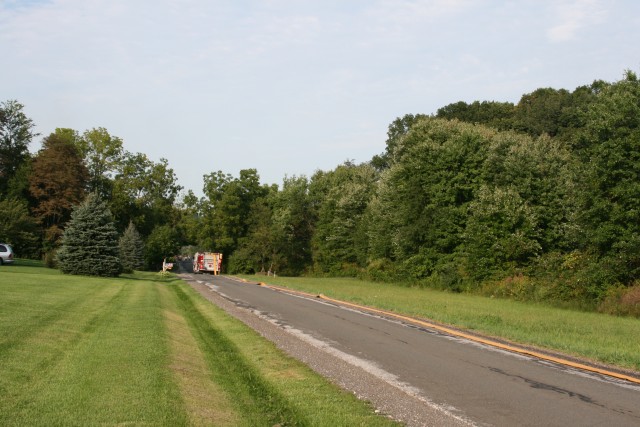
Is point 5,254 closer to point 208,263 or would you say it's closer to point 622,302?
point 208,263

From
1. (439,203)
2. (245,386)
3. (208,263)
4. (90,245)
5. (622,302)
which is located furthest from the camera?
(208,263)

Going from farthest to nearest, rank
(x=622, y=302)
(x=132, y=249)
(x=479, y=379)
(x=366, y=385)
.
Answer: (x=132, y=249), (x=622, y=302), (x=479, y=379), (x=366, y=385)

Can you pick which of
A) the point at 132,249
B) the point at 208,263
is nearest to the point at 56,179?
the point at 132,249

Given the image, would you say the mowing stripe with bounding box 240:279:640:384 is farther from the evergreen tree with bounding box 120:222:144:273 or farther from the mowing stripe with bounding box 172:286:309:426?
the evergreen tree with bounding box 120:222:144:273

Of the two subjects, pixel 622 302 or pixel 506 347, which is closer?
pixel 506 347

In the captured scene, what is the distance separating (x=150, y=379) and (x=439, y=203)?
134ft

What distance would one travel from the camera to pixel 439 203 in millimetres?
46969

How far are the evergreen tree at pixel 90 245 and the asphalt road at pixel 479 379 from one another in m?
27.2

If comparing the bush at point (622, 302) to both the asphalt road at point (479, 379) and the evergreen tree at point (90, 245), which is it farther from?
the evergreen tree at point (90, 245)

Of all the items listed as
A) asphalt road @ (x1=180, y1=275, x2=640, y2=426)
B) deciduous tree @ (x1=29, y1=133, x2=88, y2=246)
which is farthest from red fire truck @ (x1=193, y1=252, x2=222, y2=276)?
asphalt road @ (x1=180, y1=275, x2=640, y2=426)

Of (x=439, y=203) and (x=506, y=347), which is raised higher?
(x=439, y=203)

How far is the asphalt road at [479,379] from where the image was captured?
286 inches

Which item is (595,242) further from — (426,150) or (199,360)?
(199,360)

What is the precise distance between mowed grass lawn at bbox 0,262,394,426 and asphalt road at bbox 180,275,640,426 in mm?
1295
